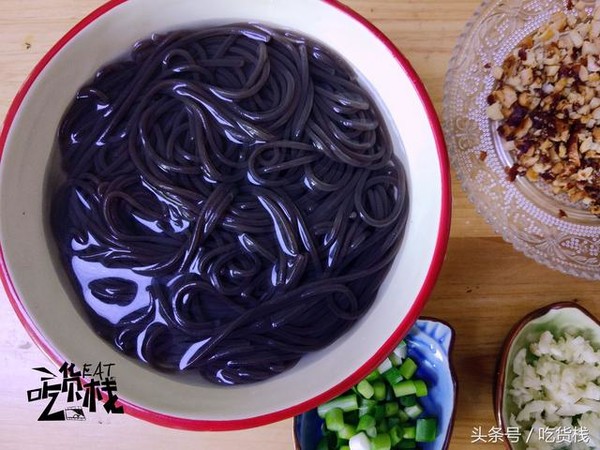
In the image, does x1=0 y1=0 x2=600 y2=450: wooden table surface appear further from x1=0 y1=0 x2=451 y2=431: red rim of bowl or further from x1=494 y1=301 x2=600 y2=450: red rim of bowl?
x1=0 y1=0 x2=451 y2=431: red rim of bowl

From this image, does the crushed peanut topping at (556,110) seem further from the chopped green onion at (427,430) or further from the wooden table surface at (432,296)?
the chopped green onion at (427,430)

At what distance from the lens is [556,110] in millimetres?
1747

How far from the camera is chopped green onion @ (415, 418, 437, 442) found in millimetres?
1616

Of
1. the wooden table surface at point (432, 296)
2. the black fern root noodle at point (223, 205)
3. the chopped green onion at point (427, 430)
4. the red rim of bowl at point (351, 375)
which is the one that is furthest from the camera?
the wooden table surface at point (432, 296)

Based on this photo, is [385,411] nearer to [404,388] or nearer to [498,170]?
[404,388]

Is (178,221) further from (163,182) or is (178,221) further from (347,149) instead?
(347,149)

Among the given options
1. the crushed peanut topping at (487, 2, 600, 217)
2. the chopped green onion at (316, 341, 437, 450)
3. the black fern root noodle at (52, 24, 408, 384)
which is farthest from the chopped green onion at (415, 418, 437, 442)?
the crushed peanut topping at (487, 2, 600, 217)

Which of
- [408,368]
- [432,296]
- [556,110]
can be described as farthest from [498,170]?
[408,368]

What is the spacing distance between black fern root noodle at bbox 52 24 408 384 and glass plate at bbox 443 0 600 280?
12.5 inches

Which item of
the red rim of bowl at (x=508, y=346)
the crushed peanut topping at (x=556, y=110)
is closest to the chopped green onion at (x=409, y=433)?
the red rim of bowl at (x=508, y=346)

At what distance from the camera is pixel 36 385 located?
1.72 metres

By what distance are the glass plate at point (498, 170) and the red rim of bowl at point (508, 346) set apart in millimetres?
121

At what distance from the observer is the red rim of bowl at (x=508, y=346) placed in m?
1.59

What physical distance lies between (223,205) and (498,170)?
2.96ft
